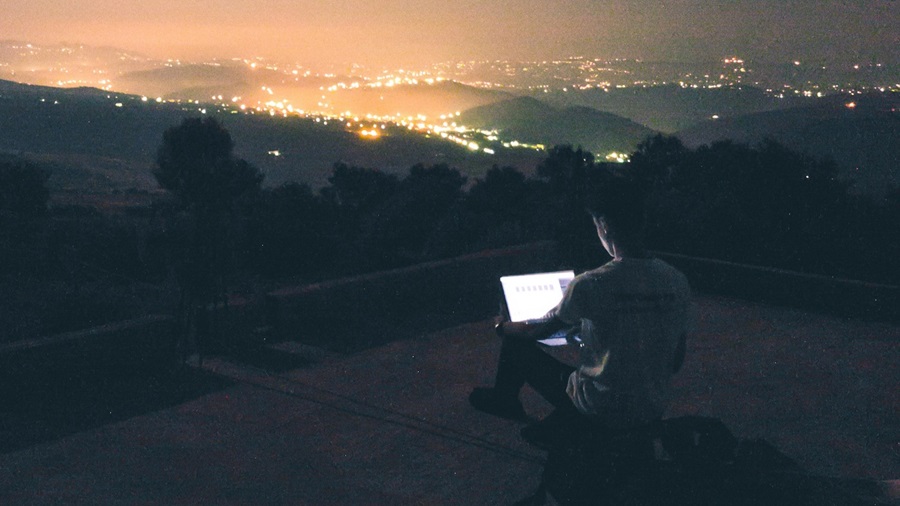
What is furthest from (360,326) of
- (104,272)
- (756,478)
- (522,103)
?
(522,103)

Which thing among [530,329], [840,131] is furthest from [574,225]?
[840,131]

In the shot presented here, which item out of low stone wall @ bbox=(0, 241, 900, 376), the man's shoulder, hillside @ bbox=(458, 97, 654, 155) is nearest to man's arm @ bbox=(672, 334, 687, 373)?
the man's shoulder

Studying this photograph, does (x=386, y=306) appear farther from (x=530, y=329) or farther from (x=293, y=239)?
(x=293, y=239)

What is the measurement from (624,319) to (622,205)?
1.58 ft

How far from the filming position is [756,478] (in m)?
3.64

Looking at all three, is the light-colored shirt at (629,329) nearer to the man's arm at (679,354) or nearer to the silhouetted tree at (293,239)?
the man's arm at (679,354)

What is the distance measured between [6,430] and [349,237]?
1900cm

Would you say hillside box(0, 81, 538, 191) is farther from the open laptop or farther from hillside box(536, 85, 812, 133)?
the open laptop

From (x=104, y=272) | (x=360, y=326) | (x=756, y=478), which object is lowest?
(x=104, y=272)

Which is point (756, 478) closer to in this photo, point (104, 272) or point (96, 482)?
point (96, 482)

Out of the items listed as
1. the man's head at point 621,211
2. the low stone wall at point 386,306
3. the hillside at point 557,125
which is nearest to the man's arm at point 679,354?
the man's head at point 621,211

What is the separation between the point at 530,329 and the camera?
406 cm

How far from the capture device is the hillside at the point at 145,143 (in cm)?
6394

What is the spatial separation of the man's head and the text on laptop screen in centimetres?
131
